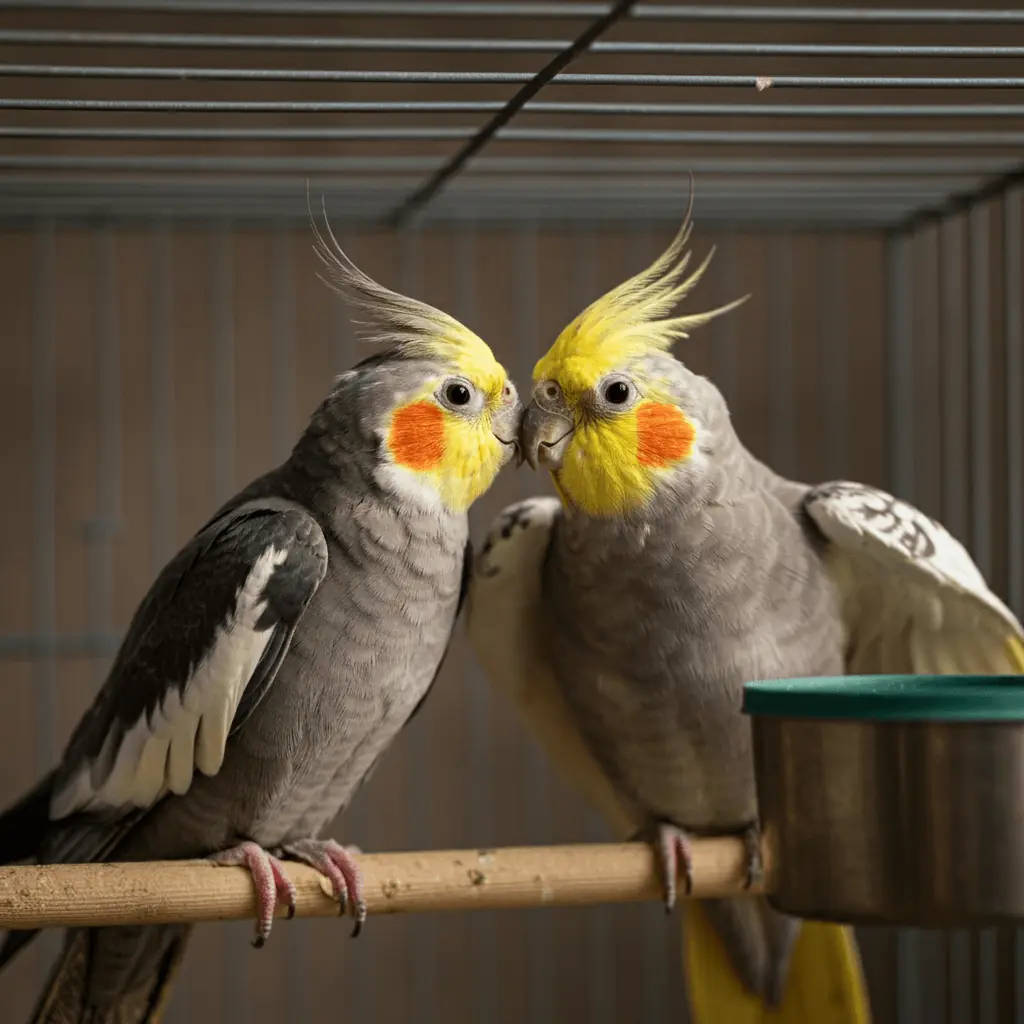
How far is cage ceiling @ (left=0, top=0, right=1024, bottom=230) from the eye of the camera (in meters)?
0.98

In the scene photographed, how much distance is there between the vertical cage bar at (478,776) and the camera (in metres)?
2.11

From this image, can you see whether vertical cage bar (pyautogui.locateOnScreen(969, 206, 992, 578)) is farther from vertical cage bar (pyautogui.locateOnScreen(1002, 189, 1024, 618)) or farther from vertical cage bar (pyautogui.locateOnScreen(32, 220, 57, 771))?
vertical cage bar (pyautogui.locateOnScreen(32, 220, 57, 771))

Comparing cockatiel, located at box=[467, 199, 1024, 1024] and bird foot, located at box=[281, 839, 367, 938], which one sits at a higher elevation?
cockatiel, located at box=[467, 199, 1024, 1024]

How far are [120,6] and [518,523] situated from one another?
0.58 metres

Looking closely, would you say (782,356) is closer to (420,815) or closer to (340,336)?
(340,336)

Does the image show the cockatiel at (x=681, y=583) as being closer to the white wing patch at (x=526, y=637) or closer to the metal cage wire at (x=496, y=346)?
the white wing patch at (x=526, y=637)

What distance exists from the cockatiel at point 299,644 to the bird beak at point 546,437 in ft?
0.08

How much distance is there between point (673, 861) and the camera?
121 cm

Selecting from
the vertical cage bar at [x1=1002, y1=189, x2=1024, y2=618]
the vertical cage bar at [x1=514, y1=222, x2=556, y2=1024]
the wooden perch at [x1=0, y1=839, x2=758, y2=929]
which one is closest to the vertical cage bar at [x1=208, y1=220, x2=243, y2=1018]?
the vertical cage bar at [x1=514, y1=222, x2=556, y2=1024]

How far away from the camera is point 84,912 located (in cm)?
102

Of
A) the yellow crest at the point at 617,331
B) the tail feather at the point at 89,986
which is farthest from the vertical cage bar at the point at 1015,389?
the tail feather at the point at 89,986

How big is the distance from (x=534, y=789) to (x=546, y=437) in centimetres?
110

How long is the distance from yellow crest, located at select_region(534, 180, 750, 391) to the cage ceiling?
134mm

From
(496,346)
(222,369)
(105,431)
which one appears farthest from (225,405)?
(496,346)
